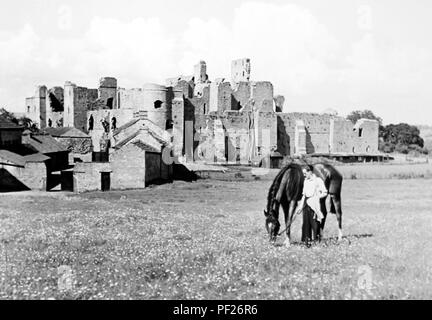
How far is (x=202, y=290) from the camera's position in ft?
24.8

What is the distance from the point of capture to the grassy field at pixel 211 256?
Result: 746 cm

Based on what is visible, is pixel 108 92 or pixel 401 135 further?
pixel 401 135

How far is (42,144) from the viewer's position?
125 feet

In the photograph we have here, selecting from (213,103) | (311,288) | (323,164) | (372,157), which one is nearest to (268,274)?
(311,288)

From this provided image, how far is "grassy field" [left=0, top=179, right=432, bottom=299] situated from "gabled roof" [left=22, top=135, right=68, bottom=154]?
2211 centimetres

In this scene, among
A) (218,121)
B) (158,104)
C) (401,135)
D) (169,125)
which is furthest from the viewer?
(401,135)

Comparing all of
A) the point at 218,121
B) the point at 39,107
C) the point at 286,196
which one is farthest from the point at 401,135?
the point at 286,196

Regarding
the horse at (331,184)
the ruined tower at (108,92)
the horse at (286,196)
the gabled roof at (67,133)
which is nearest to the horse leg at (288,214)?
the horse at (286,196)

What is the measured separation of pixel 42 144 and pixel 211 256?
1285 inches

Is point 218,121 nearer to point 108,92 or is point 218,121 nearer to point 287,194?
point 108,92

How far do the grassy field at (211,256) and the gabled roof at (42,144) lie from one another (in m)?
22.1

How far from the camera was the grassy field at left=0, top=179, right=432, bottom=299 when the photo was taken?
7.46 m

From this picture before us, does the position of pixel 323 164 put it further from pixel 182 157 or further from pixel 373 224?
pixel 182 157

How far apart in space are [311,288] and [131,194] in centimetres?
1827
